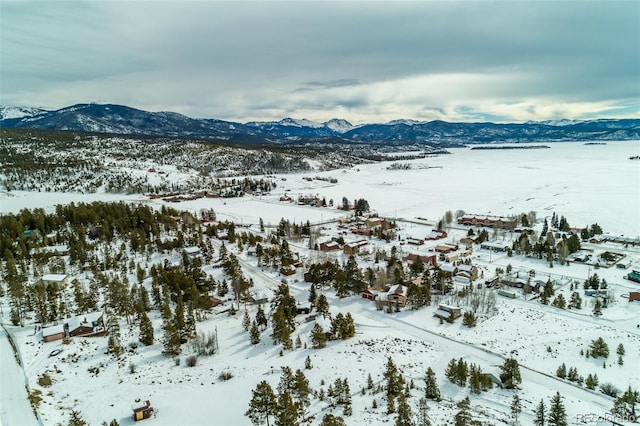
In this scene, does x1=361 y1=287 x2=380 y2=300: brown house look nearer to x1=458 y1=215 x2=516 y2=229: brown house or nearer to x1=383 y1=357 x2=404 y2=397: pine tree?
x1=383 y1=357 x2=404 y2=397: pine tree

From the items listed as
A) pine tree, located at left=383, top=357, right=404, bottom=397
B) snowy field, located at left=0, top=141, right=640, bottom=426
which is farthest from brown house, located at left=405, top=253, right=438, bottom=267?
pine tree, located at left=383, top=357, right=404, bottom=397

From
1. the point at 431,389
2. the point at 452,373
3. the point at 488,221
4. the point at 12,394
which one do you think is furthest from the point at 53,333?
the point at 488,221

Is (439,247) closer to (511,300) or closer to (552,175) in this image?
(511,300)

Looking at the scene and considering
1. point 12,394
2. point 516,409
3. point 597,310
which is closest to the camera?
point 516,409

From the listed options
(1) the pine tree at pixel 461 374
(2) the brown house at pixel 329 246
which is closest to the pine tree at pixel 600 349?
(1) the pine tree at pixel 461 374

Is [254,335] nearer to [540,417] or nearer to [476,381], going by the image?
[476,381]
